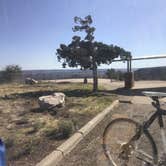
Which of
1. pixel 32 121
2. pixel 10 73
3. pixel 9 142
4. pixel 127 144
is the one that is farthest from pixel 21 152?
pixel 10 73

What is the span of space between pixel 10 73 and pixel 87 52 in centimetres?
1315

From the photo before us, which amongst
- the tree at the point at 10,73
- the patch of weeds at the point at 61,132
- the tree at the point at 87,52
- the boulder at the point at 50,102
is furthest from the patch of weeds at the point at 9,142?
the tree at the point at 10,73

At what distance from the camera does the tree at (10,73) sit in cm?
2716

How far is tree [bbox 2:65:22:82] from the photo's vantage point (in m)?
27.2

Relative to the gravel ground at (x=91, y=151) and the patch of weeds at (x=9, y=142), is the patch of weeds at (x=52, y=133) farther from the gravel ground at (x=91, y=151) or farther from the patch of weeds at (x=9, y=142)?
the patch of weeds at (x=9, y=142)

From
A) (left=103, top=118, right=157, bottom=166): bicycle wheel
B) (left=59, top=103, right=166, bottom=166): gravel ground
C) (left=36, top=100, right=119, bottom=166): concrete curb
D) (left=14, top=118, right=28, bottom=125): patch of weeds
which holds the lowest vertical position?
(left=59, top=103, right=166, bottom=166): gravel ground

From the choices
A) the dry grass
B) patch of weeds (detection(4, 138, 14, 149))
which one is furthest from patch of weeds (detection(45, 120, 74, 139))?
patch of weeds (detection(4, 138, 14, 149))

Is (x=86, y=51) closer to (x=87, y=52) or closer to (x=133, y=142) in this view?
(x=87, y=52)

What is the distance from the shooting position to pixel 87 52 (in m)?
15.8

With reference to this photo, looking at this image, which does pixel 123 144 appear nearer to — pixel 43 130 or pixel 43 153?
pixel 43 153

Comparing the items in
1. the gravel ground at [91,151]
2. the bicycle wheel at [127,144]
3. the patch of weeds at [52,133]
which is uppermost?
the bicycle wheel at [127,144]

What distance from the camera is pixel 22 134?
6305 millimetres

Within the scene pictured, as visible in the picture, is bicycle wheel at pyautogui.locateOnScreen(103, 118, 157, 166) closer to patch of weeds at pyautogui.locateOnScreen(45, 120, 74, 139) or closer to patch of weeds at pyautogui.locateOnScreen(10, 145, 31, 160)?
patch of weeds at pyautogui.locateOnScreen(10, 145, 31, 160)

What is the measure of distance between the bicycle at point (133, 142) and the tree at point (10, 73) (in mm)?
23276
